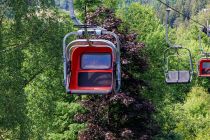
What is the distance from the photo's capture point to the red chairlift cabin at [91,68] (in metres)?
7.80

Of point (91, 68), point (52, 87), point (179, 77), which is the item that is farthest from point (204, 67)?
point (91, 68)

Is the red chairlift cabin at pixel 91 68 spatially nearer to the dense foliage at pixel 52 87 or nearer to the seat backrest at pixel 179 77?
the seat backrest at pixel 179 77

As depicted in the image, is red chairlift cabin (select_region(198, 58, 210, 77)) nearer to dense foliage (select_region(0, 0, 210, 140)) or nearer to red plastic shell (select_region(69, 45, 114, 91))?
dense foliage (select_region(0, 0, 210, 140))

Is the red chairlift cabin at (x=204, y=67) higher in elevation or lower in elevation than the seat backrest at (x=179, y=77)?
higher

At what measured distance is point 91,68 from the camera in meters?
8.49

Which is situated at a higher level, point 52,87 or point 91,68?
point 91,68

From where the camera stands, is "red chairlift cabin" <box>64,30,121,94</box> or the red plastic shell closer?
"red chairlift cabin" <box>64,30,121,94</box>

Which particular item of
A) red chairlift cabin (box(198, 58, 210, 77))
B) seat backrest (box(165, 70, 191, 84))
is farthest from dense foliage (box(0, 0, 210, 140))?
seat backrest (box(165, 70, 191, 84))

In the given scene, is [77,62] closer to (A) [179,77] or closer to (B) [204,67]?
(A) [179,77]

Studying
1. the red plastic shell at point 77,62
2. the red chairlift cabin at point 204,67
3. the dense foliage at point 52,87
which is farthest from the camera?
the red chairlift cabin at point 204,67

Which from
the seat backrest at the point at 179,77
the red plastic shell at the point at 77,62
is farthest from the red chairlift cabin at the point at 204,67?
the red plastic shell at the point at 77,62

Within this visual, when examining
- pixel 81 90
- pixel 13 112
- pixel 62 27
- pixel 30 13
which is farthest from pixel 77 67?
pixel 62 27

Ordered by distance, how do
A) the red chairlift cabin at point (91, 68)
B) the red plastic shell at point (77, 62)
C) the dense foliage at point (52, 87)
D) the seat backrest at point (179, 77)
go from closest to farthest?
the red chairlift cabin at point (91, 68), the red plastic shell at point (77, 62), the seat backrest at point (179, 77), the dense foliage at point (52, 87)

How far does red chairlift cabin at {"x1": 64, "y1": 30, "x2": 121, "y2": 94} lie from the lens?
25.6 ft
